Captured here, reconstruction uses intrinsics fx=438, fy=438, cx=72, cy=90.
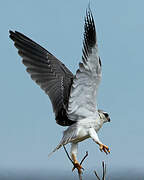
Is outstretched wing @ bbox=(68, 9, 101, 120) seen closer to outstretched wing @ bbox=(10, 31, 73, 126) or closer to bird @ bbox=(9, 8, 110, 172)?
bird @ bbox=(9, 8, 110, 172)

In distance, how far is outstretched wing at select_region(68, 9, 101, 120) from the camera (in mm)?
5500

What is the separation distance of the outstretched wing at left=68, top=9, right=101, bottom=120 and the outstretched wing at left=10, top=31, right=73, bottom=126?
40cm

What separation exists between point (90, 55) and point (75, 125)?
96 centimetres

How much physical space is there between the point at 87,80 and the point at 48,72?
4.96ft

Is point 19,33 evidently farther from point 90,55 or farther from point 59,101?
point 90,55

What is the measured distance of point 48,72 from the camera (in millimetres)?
6949

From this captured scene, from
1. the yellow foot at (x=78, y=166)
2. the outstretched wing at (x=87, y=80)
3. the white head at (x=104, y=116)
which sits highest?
the outstretched wing at (x=87, y=80)

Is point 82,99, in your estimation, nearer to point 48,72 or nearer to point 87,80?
point 87,80

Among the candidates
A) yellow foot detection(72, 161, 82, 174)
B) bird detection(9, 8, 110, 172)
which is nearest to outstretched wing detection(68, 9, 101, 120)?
bird detection(9, 8, 110, 172)

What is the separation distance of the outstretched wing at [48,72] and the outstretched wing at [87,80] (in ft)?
1.30

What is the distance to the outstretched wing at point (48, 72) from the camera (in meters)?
6.38

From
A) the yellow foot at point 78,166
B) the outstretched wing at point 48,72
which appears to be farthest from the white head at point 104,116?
the yellow foot at point 78,166

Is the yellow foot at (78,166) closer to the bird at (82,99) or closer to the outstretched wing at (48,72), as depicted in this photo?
the bird at (82,99)

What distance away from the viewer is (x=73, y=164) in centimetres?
543
